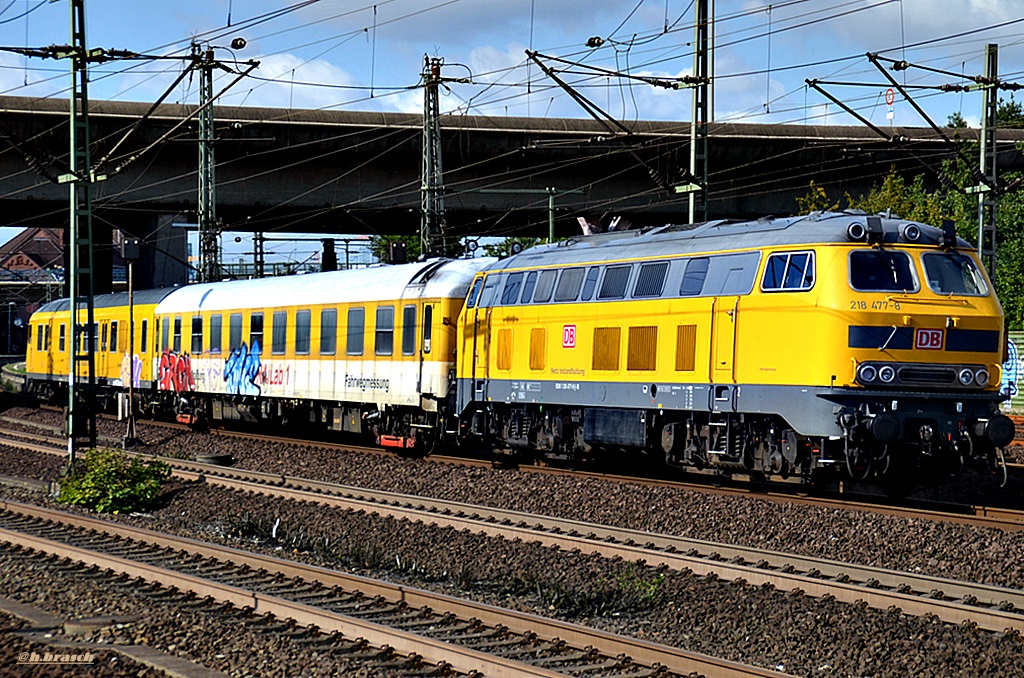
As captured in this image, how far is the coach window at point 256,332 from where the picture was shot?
2953 cm

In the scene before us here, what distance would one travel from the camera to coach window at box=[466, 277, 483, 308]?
899 inches

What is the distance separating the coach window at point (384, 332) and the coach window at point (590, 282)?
5.98 metres

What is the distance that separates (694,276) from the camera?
18.0 m

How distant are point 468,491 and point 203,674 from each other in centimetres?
1071

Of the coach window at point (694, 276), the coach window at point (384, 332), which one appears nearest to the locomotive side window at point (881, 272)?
the coach window at point (694, 276)

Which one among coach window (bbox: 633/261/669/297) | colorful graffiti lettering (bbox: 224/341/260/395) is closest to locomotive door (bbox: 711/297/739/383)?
coach window (bbox: 633/261/669/297)

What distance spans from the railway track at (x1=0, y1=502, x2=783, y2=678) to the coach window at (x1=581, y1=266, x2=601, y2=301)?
7787 millimetres

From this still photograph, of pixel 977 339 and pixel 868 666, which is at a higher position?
pixel 977 339

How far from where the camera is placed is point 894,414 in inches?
617

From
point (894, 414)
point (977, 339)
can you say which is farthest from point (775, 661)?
point (977, 339)

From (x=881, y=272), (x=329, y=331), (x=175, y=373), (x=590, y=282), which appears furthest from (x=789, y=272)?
(x=175, y=373)

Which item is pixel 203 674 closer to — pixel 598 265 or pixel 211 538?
pixel 211 538

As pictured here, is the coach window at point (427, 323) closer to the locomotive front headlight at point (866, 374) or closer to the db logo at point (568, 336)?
the db logo at point (568, 336)

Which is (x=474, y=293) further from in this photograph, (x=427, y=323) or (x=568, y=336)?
(x=568, y=336)
